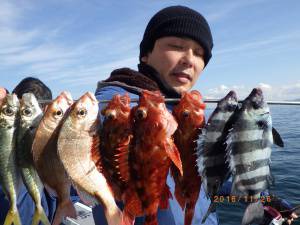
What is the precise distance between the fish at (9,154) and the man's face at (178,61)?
2115 millimetres

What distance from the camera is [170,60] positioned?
4.41 meters

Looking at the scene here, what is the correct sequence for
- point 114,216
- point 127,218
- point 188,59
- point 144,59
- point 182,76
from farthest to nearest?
point 144,59, point 182,76, point 188,59, point 127,218, point 114,216

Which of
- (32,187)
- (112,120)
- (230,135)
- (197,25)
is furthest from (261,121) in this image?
(197,25)

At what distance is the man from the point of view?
425 centimetres

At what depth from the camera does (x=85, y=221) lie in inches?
290

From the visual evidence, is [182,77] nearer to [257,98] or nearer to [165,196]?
[257,98]

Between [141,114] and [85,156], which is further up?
[141,114]

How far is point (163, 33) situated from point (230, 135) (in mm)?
2441

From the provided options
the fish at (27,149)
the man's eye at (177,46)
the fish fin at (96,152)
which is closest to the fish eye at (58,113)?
the fish at (27,149)

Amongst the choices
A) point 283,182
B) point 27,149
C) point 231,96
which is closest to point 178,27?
point 231,96

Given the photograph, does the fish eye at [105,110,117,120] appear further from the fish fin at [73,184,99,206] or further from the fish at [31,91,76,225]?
the fish fin at [73,184,99,206]

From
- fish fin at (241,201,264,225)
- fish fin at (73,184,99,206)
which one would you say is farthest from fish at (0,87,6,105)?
fish fin at (241,201,264,225)

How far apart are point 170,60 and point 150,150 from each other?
6.09 feet

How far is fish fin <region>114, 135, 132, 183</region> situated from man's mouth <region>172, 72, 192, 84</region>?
189 centimetres
